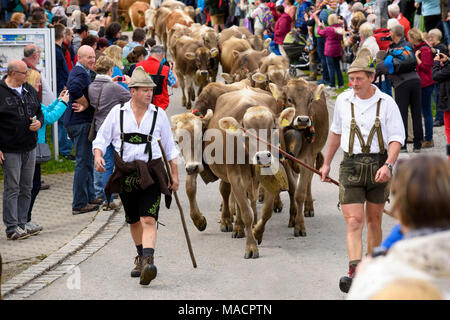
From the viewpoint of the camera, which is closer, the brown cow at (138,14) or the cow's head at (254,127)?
the cow's head at (254,127)

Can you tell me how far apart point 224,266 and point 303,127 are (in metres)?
2.15

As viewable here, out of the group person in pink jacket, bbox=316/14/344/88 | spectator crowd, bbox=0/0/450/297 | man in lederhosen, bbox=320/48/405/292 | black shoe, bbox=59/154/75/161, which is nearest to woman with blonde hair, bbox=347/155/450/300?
spectator crowd, bbox=0/0/450/297

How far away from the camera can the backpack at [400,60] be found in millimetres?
14242

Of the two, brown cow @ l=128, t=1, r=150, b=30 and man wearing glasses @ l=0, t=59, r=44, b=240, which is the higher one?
brown cow @ l=128, t=1, r=150, b=30

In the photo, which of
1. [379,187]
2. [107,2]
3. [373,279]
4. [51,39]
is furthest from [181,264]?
[107,2]

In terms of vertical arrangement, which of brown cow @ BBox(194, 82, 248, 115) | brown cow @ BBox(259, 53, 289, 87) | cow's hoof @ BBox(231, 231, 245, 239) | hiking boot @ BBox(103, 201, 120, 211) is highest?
brown cow @ BBox(259, 53, 289, 87)

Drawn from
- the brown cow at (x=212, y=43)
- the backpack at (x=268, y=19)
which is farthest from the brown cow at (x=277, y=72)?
the backpack at (x=268, y=19)

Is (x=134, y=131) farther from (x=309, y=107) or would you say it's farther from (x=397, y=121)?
(x=309, y=107)

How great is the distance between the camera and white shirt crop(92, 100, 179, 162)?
791 centimetres

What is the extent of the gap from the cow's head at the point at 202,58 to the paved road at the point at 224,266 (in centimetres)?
795

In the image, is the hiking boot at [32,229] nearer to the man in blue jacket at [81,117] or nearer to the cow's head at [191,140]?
the man in blue jacket at [81,117]

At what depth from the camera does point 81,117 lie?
444 inches

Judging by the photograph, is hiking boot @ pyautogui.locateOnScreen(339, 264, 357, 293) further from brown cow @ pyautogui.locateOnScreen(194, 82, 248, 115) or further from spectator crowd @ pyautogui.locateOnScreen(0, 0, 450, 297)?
brown cow @ pyautogui.locateOnScreen(194, 82, 248, 115)

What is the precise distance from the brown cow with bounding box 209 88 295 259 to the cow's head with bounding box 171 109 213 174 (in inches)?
5.1
